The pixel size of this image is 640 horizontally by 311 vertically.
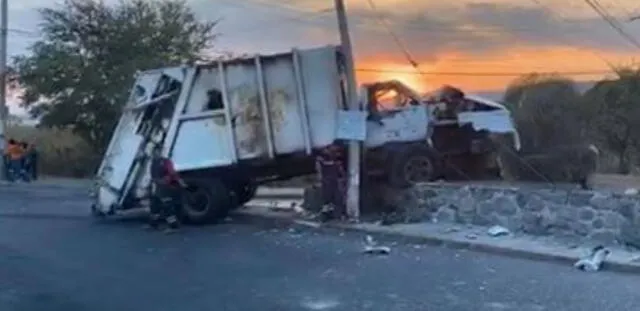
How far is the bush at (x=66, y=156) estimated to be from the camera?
4303cm

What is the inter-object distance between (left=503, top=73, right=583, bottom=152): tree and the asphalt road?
20.5ft

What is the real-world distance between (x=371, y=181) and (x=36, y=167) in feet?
74.3

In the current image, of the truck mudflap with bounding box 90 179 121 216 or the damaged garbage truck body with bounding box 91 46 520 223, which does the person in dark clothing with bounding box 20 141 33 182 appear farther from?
the damaged garbage truck body with bounding box 91 46 520 223

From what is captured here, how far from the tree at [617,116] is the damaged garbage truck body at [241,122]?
9.78 m

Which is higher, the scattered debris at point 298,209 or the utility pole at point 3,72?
the utility pole at point 3,72

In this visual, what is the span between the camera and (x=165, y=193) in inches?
797

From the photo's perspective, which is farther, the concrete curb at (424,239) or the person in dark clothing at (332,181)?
the person in dark clothing at (332,181)

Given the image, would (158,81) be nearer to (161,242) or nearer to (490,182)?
(161,242)

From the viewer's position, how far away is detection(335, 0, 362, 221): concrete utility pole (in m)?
19.4

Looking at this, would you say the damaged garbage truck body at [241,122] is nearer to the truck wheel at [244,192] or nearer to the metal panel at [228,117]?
the metal panel at [228,117]

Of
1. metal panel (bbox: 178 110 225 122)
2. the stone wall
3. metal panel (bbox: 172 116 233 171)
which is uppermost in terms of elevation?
metal panel (bbox: 178 110 225 122)

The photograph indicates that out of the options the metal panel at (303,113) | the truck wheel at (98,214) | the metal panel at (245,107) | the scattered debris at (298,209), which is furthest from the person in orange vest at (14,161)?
the metal panel at (303,113)

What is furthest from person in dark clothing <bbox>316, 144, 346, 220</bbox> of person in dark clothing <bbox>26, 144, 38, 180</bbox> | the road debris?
person in dark clothing <bbox>26, 144, 38, 180</bbox>

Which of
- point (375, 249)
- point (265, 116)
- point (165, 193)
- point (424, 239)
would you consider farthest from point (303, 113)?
point (375, 249)
